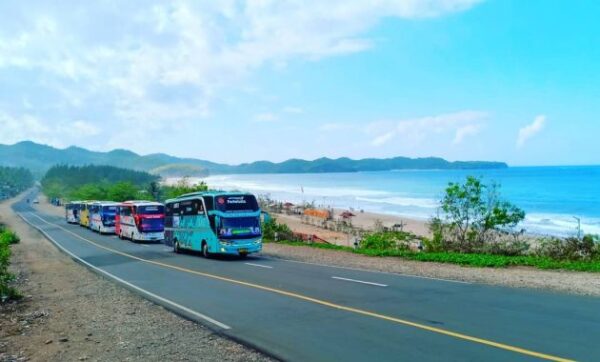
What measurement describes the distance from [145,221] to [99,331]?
26748 millimetres

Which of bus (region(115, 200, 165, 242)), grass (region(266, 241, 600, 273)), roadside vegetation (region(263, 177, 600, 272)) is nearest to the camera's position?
grass (region(266, 241, 600, 273))

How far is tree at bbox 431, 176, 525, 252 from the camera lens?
21.6 m

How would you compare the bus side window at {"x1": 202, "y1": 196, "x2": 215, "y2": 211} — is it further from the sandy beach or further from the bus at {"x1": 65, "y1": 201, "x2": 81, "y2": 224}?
A: the bus at {"x1": 65, "y1": 201, "x2": 81, "y2": 224}

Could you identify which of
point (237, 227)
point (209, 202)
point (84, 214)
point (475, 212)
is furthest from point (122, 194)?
point (475, 212)

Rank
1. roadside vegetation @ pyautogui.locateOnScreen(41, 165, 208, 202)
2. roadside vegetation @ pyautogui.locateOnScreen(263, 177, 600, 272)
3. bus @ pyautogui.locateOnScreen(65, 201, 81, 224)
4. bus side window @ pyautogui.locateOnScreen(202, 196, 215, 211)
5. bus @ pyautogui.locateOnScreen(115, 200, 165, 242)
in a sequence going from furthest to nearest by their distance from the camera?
roadside vegetation @ pyautogui.locateOnScreen(41, 165, 208, 202)
bus @ pyautogui.locateOnScreen(65, 201, 81, 224)
bus @ pyautogui.locateOnScreen(115, 200, 165, 242)
bus side window @ pyautogui.locateOnScreen(202, 196, 215, 211)
roadside vegetation @ pyautogui.locateOnScreen(263, 177, 600, 272)

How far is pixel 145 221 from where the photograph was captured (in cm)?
3569

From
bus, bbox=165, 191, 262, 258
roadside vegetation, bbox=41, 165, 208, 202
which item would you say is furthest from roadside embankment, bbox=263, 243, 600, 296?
roadside vegetation, bbox=41, 165, 208, 202

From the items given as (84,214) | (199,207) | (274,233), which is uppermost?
(199,207)

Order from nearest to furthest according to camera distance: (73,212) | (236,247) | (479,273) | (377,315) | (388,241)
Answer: (377,315) → (479,273) → (236,247) → (388,241) → (73,212)

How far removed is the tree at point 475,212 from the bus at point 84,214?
4155 cm

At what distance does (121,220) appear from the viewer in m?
39.6

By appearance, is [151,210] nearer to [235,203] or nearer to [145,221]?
[145,221]

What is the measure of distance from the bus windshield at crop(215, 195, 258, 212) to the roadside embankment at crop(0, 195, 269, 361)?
795 centimetres

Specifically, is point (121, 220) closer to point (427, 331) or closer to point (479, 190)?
point (479, 190)
